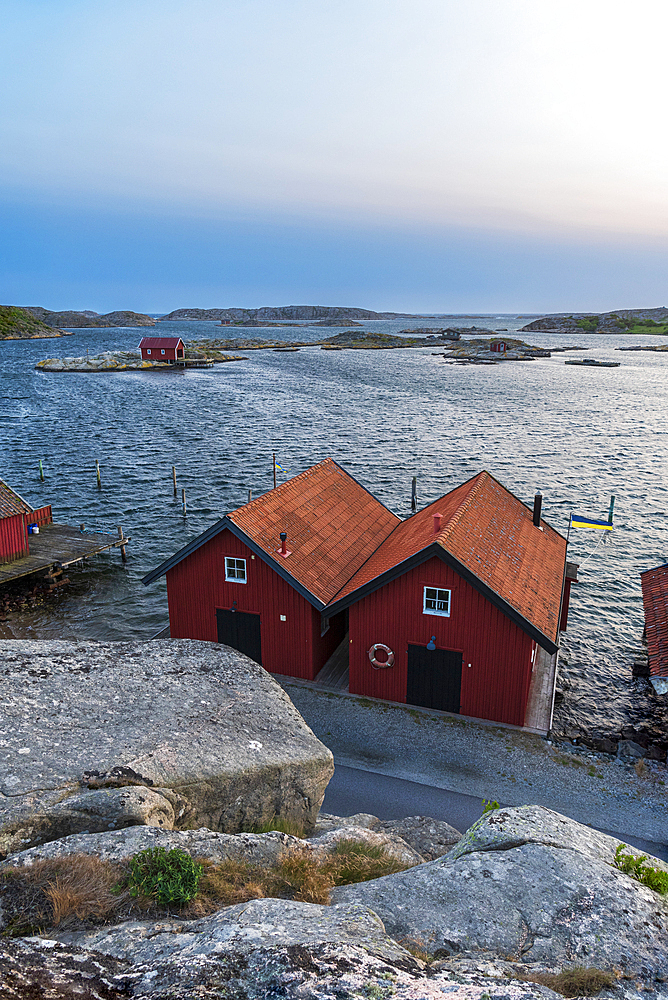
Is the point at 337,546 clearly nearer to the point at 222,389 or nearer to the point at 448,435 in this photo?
the point at 448,435

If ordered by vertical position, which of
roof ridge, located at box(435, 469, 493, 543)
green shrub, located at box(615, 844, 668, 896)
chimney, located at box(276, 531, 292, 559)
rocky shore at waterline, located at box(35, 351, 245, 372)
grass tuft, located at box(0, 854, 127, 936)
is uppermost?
rocky shore at waterline, located at box(35, 351, 245, 372)

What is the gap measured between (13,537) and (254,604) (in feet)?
63.5

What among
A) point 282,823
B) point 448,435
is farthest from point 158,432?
point 282,823

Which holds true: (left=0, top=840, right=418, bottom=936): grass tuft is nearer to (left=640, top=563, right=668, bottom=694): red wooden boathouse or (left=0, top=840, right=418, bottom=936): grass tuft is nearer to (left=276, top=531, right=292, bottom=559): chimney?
(left=276, top=531, right=292, bottom=559): chimney

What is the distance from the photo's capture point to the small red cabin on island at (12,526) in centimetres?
3350

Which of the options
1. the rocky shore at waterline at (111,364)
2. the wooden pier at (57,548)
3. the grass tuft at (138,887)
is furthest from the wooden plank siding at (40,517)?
the rocky shore at waterline at (111,364)

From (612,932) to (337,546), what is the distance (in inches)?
711

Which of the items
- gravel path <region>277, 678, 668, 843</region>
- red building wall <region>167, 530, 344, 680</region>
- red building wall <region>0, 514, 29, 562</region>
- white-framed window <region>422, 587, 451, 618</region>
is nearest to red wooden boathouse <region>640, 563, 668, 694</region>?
gravel path <region>277, 678, 668, 843</region>

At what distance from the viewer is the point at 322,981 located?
5.53m

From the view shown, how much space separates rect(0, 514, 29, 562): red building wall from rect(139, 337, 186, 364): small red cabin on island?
→ 137m

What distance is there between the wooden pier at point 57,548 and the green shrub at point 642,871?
105 ft

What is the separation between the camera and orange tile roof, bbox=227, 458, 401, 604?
864 inches

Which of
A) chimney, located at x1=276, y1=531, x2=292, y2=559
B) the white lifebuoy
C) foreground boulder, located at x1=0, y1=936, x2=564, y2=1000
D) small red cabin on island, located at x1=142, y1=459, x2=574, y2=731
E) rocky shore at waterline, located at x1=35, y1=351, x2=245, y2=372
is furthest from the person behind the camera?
rocky shore at waterline, located at x1=35, y1=351, x2=245, y2=372

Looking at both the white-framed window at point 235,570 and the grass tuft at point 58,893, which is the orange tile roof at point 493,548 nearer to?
the white-framed window at point 235,570
